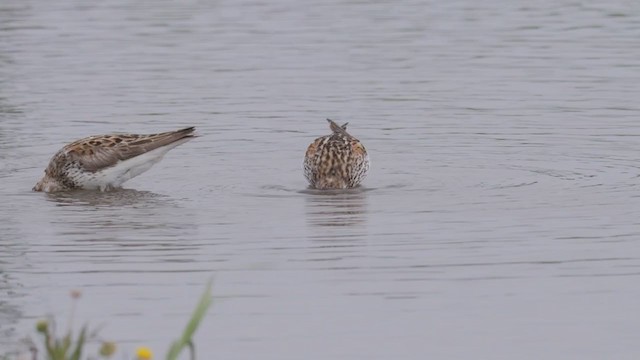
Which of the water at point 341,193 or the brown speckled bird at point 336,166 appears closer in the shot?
the water at point 341,193

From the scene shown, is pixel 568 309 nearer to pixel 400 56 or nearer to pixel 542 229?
pixel 542 229

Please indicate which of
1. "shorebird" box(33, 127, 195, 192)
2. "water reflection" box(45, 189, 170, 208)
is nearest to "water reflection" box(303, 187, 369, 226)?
"water reflection" box(45, 189, 170, 208)

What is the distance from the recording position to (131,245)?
44.6 feet

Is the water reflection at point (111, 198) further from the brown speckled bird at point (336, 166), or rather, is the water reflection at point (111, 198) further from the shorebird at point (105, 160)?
the brown speckled bird at point (336, 166)

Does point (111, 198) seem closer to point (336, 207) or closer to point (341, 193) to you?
point (341, 193)

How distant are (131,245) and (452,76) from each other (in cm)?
1027

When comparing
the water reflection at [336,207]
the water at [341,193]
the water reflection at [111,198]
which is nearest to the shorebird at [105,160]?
the water reflection at [111,198]

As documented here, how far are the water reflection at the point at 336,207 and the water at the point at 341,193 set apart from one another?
5 centimetres

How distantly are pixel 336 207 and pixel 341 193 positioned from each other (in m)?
0.95

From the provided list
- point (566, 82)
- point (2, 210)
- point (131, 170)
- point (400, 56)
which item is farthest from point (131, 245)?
point (400, 56)

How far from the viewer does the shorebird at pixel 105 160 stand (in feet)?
55.3

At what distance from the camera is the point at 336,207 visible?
1568cm

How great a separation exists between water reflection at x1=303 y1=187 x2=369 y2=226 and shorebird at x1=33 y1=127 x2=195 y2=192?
148 centimetres

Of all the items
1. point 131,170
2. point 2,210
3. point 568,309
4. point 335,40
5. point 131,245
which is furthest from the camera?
point 335,40
